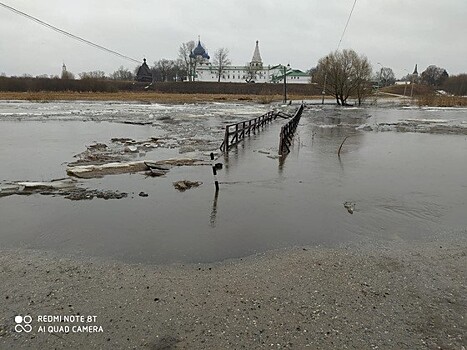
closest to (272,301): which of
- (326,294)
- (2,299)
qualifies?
(326,294)

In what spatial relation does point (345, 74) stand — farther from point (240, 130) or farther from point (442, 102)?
point (240, 130)

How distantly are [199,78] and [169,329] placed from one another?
A: 12502cm

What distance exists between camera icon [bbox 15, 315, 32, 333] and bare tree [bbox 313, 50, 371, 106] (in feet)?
176

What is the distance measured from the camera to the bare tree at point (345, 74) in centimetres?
5144

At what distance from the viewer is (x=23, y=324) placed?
3.82 meters

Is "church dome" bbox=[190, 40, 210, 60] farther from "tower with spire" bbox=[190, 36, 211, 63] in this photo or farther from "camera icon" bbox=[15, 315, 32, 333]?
"camera icon" bbox=[15, 315, 32, 333]

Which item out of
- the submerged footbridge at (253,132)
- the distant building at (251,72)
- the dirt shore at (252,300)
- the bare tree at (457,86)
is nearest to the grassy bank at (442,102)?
the submerged footbridge at (253,132)

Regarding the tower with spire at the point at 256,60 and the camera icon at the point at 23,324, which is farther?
the tower with spire at the point at 256,60

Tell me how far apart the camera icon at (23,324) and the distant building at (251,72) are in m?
119

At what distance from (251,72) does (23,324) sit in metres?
125

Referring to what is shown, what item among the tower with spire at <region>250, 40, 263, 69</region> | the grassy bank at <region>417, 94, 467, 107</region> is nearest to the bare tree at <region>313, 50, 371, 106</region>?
the grassy bank at <region>417, 94, 467, 107</region>

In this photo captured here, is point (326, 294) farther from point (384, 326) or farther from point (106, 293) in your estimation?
point (106, 293)

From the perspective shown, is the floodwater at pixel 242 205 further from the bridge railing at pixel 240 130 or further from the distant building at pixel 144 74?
the distant building at pixel 144 74

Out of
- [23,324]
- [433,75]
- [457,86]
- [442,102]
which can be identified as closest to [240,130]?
[23,324]
